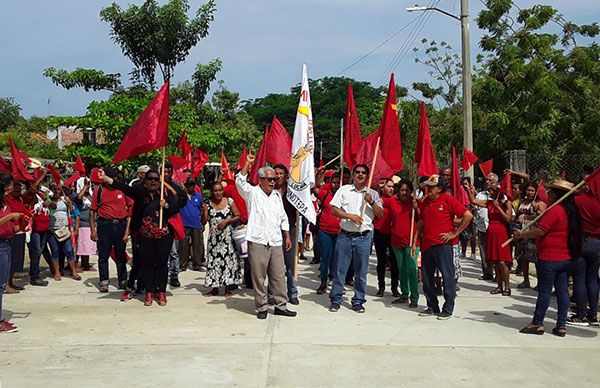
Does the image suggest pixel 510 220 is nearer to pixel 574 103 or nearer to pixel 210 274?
pixel 210 274

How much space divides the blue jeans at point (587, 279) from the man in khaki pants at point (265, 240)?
3265 millimetres

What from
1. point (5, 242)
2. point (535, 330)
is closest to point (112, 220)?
point (5, 242)

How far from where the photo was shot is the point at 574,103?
18.9 metres

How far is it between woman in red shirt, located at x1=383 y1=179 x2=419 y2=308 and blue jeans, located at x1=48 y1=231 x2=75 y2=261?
534 cm

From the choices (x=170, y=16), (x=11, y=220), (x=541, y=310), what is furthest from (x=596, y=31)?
(x=11, y=220)

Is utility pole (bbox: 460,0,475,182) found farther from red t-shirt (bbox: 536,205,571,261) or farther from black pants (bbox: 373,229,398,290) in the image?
red t-shirt (bbox: 536,205,571,261)

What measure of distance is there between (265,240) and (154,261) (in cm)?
170

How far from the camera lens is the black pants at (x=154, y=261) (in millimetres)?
8337

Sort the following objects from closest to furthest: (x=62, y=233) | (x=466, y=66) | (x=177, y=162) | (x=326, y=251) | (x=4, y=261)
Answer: (x=4, y=261) < (x=326, y=251) < (x=62, y=233) < (x=177, y=162) < (x=466, y=66)

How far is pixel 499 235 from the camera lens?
933cm

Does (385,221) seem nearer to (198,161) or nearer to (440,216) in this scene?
(440,216)

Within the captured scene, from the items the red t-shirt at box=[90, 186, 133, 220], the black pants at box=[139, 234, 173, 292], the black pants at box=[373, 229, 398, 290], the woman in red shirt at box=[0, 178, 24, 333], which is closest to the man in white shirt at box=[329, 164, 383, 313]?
the black pants at box=[373, 229, 398, 290]

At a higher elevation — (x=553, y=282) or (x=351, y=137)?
(x=351, y=137)

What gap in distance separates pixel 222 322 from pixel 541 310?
11.6 ft
